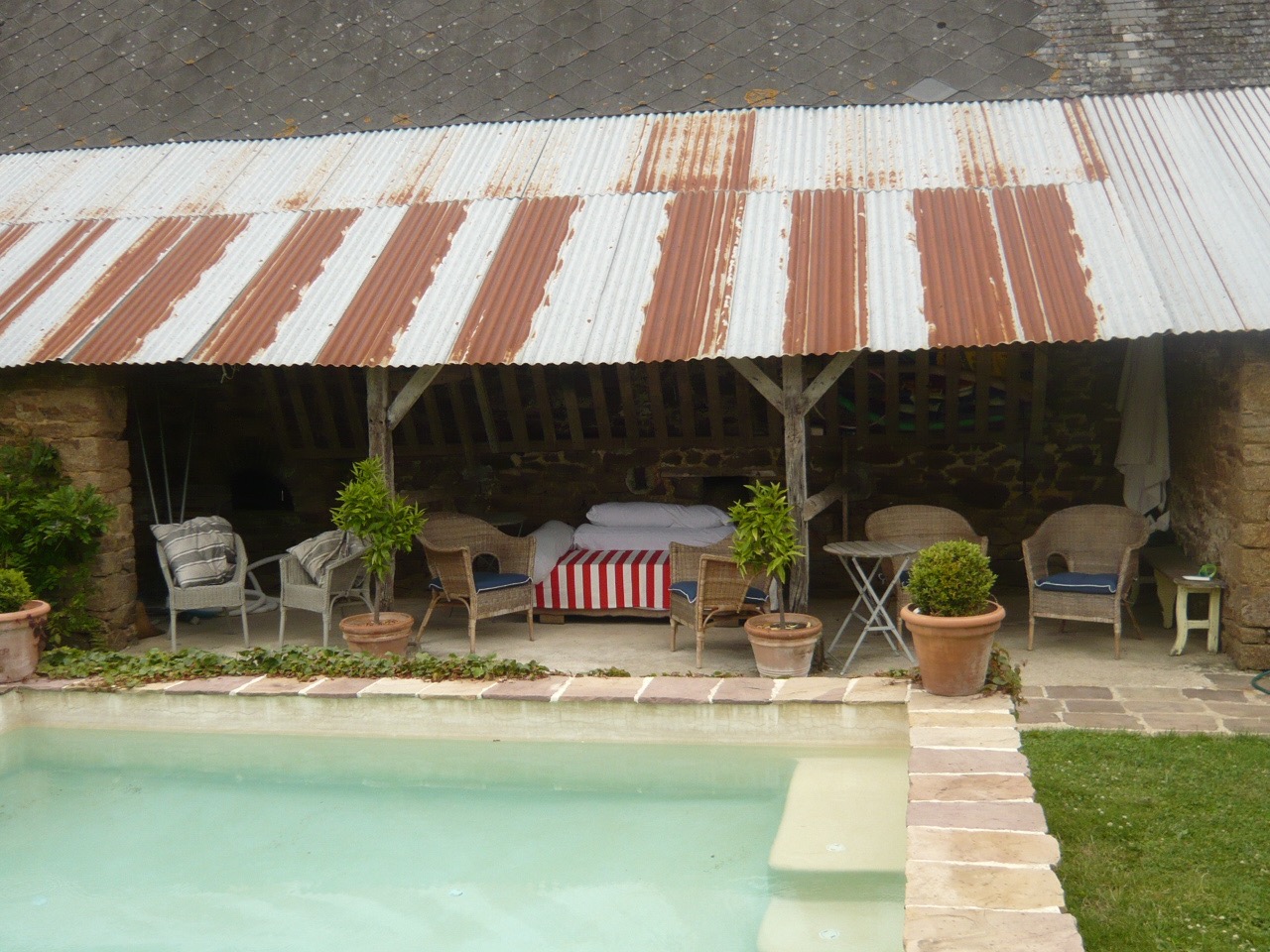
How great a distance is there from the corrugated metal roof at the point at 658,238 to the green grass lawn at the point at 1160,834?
2.02m

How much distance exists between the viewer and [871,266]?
6.77m

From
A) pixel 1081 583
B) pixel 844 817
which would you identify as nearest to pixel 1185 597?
pixel 1081 583

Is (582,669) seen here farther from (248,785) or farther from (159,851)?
(159,851)

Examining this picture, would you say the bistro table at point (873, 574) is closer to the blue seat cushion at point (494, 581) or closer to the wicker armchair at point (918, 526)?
the wicker armchair at point (918, 526)

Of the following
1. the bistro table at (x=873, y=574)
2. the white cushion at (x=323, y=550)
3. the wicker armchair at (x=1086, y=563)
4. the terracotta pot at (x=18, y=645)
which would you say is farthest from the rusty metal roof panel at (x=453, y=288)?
the wicker armchair at (x=1086, y=563)

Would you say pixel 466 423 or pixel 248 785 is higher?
pixel 466 423

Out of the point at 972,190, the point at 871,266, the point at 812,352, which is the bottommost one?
the point at 812,352

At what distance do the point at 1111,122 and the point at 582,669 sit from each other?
15.5 ft

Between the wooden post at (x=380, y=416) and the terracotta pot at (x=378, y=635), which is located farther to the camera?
the wooden post at (x=380, y=416)

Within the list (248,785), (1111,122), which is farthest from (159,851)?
(1111,122)

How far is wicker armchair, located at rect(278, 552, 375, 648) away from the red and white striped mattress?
1.18 m

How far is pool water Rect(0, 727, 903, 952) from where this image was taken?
13.8 ft

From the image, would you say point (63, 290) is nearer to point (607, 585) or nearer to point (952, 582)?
point (607, 585)

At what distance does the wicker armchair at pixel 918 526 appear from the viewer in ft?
24.8
